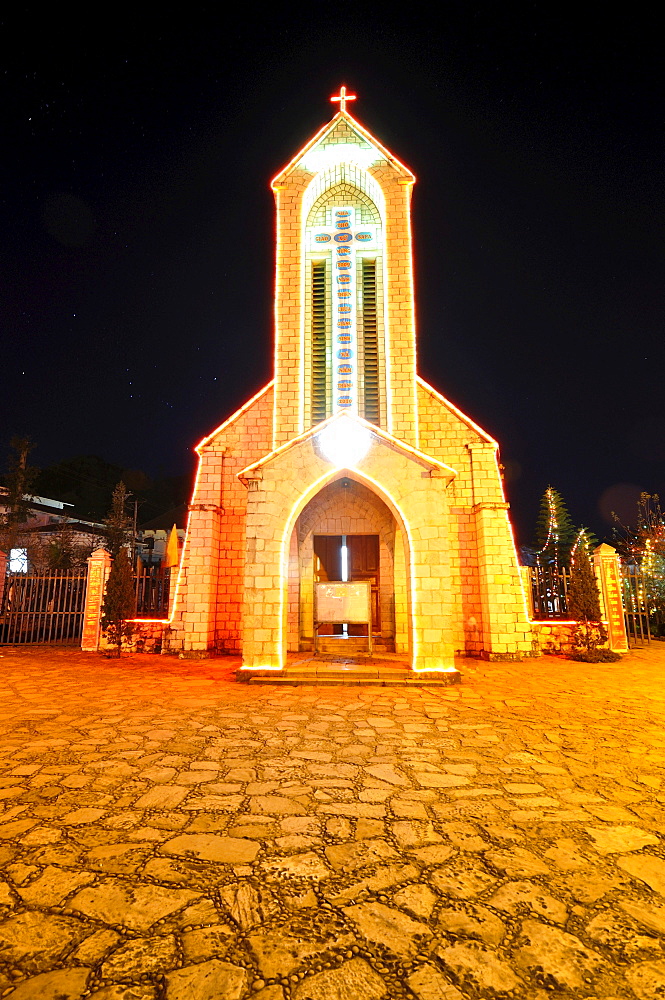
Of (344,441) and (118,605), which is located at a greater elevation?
(344,441)

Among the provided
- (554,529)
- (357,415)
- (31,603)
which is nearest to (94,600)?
(31,603)

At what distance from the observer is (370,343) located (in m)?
12.5

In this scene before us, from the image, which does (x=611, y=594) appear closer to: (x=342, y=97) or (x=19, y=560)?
(x=342, y=97)

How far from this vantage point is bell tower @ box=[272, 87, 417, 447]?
1186 cm

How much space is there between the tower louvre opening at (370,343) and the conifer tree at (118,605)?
7.26 metres

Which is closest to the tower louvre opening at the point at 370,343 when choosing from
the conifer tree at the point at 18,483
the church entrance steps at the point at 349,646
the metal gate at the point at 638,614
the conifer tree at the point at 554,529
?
the church entrance steps at the point at 349,646

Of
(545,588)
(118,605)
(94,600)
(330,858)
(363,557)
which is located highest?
(363,557)

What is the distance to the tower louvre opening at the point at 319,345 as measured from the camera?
39.7 ft

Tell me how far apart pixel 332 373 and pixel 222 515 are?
15.0 feet

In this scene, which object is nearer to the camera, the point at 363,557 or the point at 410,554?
the point at 410,554

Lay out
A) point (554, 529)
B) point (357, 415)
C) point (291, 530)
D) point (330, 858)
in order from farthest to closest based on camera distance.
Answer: point (554, 529) → point (357, 415) → point (291, 530) → point (330, 858)

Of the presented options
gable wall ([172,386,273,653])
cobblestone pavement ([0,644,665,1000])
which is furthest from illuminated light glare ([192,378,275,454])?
cobblestone pavement ([0,644,665,1000])

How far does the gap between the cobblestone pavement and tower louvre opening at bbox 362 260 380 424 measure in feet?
26.6

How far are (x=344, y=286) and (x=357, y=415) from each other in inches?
162
